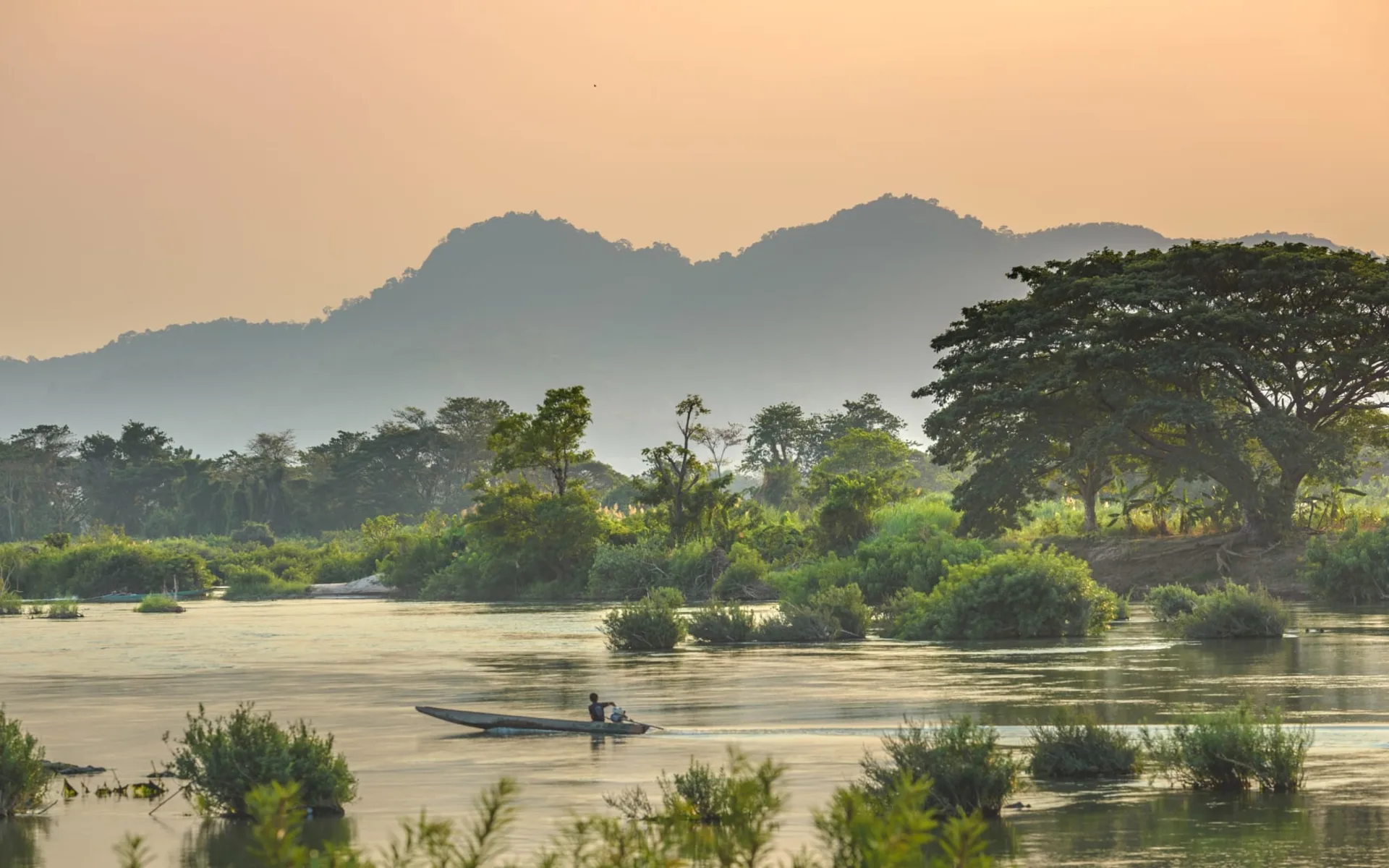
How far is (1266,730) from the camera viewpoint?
1933cm

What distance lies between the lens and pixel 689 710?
90.8 ft

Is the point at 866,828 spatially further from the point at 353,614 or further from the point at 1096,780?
the point at 353,614

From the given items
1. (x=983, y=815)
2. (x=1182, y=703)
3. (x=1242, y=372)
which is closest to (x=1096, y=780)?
(x=983, y=815)

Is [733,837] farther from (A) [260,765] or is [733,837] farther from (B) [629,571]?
(B) [629,571]

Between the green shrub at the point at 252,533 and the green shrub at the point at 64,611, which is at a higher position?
the green shrub at the point at 252,533

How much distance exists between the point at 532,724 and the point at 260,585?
71740mm

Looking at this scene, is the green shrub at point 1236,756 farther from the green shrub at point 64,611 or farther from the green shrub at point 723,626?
the green shrub at point 64,611

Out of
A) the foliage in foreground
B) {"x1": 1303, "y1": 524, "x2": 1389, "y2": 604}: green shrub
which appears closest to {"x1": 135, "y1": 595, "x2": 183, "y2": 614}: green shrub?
{"x1": 1303, "y1": 524, "x2": 1389, "y2": 604}: green shrub

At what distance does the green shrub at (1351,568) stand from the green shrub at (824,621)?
15845 millimetres

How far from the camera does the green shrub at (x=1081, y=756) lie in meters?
19.4

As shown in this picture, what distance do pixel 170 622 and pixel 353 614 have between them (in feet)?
25.4

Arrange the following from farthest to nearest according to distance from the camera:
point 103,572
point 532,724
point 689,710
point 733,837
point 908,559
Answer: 1. point 103,572
2. point 908,559
3. point 689,710
4. point 532,724
5. point 733,837

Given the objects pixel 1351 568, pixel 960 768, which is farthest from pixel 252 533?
pixel 960 768

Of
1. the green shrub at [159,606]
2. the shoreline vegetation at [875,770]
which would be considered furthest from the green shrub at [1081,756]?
the green shrub at [159,606]
